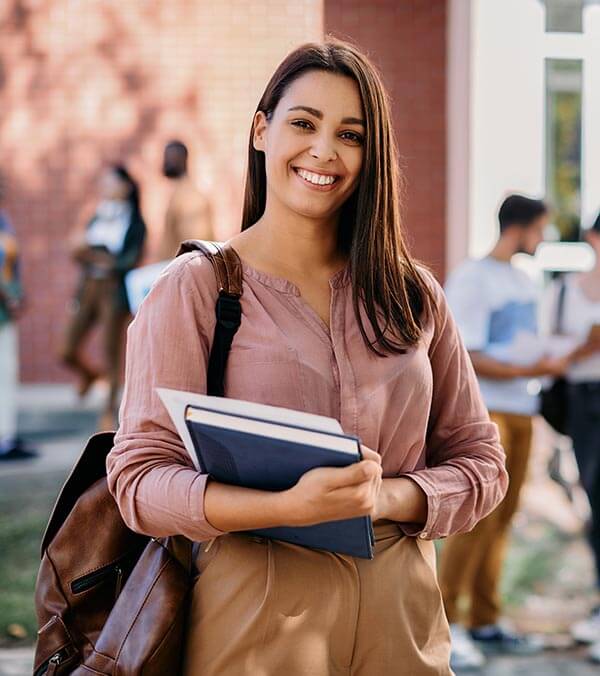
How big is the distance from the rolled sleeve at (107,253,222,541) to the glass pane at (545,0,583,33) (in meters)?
6.80

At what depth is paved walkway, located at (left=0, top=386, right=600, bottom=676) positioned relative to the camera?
189 inches

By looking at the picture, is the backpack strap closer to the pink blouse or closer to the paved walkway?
the pink blouse

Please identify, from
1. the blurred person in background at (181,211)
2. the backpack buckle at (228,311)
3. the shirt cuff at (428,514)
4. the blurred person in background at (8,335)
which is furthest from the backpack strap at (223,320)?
the blurred person in background at (8,335)

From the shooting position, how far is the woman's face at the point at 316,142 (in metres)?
2.04

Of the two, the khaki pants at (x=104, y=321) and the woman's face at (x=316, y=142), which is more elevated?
the woman's face at (x=316, y=142)

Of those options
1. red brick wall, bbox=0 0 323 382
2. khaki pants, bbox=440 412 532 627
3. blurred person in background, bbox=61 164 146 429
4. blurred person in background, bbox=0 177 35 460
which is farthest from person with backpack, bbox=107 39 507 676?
red brick wall, bbox=0 0 323 382

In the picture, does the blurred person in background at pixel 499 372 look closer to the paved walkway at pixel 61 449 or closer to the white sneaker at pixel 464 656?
the white sneaker at pixel 464 656

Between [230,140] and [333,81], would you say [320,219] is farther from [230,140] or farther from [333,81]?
[230,140]

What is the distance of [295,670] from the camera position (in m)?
1.98

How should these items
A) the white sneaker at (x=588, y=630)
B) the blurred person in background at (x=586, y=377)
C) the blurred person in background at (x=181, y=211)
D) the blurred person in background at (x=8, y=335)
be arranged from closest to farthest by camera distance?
the blurred person in background at (x=586, y=377) → the white sneaker at (x=588, y=630) → the blurred person in background at (x=181, y=211) → the blurred person in background at (x=8, y=335)

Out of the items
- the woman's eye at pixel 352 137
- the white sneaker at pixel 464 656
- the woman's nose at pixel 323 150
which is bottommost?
the white sneaker at pixel 464 656

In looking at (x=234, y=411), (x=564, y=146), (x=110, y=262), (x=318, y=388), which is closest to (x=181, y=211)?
(x=110, y=262)

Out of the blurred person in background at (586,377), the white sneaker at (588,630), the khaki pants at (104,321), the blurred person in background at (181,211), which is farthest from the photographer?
the khaki pants at (104,321)

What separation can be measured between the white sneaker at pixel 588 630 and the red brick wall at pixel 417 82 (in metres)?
4.78
